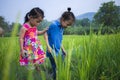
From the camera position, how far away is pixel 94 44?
1.87 metres

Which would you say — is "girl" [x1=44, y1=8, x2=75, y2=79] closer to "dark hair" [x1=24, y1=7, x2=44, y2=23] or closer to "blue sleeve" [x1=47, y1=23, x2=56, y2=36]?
"blue sleeve" [x1=47, y1=23, x2=56, y2=36]

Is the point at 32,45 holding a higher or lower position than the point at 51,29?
lower

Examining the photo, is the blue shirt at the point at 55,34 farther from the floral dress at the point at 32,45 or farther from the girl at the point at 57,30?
the floral dress at the point at 32,45

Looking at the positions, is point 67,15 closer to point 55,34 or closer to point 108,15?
point 55,34

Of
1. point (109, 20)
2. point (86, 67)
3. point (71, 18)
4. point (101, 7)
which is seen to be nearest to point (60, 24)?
point (71, 18)

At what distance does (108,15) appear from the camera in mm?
53500

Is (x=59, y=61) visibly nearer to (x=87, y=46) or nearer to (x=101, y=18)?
(x=87, y=46)

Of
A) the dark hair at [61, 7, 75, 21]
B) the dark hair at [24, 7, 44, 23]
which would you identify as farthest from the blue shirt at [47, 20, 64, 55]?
the dark hair at [24, 7, 44, 23]

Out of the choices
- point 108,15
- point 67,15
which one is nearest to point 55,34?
point 67,15

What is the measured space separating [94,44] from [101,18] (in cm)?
5269

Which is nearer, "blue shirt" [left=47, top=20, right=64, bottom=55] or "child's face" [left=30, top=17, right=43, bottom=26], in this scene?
"blue shirt" [left=47, top=20, right=64, bottom=55]

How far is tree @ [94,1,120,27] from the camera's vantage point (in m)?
52.3

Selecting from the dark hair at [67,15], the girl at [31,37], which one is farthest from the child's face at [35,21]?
the dark hair at [67,15]

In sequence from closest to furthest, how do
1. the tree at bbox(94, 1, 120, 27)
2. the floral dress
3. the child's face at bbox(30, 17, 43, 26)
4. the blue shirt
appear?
the blue shirt
the child's face at bbox(30, 17, 43, 26)
the floral dress
the tree at bbox(94, 1, 120, 27)
